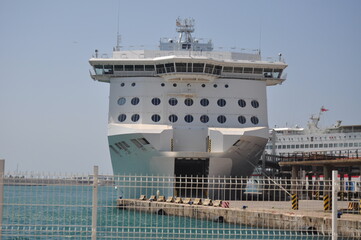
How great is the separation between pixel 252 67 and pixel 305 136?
159ft

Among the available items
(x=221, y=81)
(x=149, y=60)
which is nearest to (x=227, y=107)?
(x=221, y=81)

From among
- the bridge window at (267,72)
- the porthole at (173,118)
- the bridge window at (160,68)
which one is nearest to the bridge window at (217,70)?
the bridge window at (160,68)

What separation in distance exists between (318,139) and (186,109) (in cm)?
4952

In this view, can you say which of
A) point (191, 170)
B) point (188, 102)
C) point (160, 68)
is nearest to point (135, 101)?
point (160, 68)

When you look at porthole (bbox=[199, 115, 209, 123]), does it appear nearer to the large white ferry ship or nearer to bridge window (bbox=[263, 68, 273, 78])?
the large white ferry ship

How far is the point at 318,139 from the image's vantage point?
287ft

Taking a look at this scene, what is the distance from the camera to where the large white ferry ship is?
128 feet

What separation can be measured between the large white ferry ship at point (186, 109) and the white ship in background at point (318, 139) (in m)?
37.8

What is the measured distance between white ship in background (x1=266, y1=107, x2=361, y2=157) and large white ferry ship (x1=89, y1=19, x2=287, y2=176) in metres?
37.8

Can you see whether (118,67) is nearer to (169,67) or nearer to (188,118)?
(169,67)

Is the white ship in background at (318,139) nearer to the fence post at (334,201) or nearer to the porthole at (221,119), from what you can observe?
the porthole at (221,119)

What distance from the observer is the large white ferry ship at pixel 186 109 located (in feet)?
128

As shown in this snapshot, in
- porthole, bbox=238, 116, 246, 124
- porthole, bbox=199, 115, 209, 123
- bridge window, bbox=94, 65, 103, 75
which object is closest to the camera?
porthole, bbox=199, 115, 209, 123

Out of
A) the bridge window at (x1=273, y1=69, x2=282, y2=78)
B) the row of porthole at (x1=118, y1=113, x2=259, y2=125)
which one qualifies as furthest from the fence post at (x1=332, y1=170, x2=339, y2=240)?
the bridge window at (x1=273, y1=69, x2=282, y2=78)
